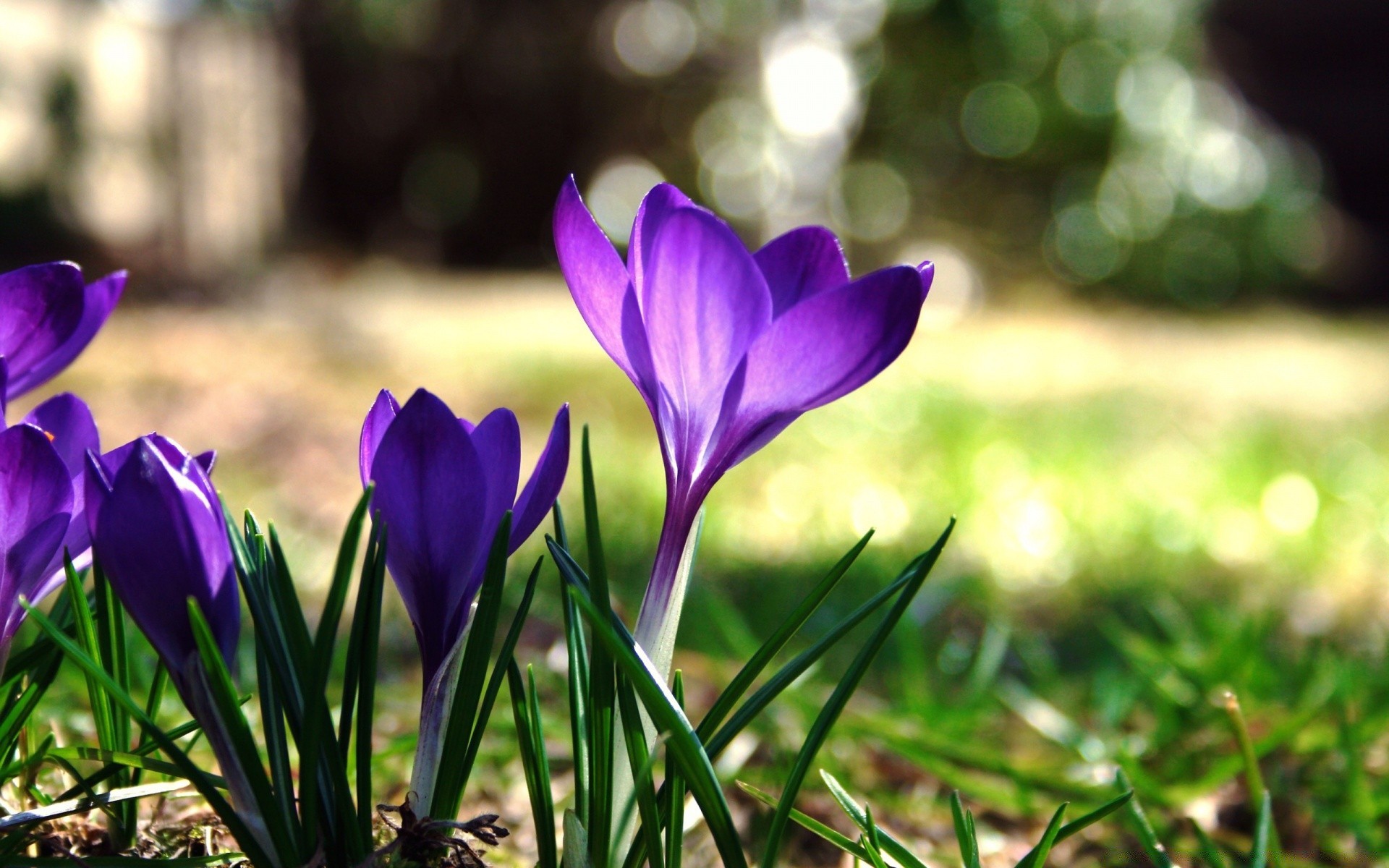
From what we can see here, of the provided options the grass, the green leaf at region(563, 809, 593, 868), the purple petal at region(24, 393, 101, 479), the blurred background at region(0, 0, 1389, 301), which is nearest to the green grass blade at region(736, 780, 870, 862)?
the green leaf at region(563, 809, 593, 868)

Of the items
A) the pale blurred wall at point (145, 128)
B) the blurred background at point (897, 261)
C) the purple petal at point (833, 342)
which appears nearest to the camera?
the purple petal at point (833, 342)

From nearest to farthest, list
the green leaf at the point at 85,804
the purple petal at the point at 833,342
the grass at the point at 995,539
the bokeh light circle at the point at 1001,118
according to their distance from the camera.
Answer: the purple petal at the point at 833,342 < the green leaf at the point at 85,804 < the grass at the point at 995,539 < the bokeh light circle at the point at 1001,118

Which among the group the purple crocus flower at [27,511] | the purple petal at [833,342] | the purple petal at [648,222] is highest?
the purple petal at [648,222]

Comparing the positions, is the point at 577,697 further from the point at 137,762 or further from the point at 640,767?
the point at 137,762

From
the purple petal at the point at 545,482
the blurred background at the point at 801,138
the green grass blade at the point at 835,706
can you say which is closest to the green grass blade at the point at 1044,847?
the green grass blade at the point at 835,706

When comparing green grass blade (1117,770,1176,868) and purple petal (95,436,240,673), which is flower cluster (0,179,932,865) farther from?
green grass blade (1117,770,1176,868)

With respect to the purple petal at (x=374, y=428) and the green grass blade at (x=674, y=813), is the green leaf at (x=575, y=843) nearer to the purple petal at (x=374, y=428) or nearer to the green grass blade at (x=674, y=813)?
the green grass blade at (x=674, y=813)

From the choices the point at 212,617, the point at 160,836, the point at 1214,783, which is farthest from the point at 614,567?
the point at 212,617

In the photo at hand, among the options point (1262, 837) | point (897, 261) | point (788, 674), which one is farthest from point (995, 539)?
point (897, 261)
